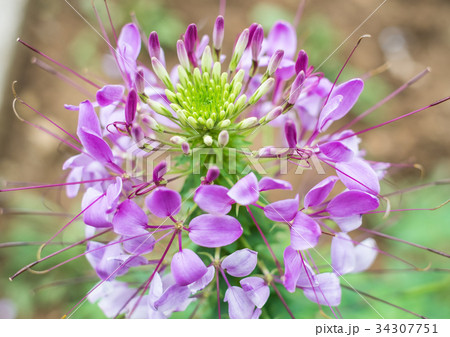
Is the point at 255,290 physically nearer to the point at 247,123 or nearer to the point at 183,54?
the point at 247,123

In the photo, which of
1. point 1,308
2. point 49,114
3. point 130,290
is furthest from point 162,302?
point 49,114

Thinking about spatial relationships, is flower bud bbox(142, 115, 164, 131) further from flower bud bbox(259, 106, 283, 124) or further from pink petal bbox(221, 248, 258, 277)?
pink petal bbox(221, 248, 258, 277)

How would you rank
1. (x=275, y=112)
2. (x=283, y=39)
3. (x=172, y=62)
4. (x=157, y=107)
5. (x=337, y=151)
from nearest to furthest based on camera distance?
(x=337, y=151), (x=275, y=112), (x=157, y=107), (x=283, y=39), (x=172, y=62)

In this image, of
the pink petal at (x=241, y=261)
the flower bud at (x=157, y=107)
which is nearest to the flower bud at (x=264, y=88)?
the flower bud at (x=157, y=107)

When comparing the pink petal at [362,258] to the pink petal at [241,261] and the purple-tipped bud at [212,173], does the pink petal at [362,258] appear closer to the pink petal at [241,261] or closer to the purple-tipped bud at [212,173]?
the pink petal at [241,261]

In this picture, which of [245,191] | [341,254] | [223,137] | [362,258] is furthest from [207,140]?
[362,258]

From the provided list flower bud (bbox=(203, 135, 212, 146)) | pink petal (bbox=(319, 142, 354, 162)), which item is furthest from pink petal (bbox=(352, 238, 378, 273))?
flower bud (bbox=(203, 135, 212, 146))

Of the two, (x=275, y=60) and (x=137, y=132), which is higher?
(x=275, y=60)
